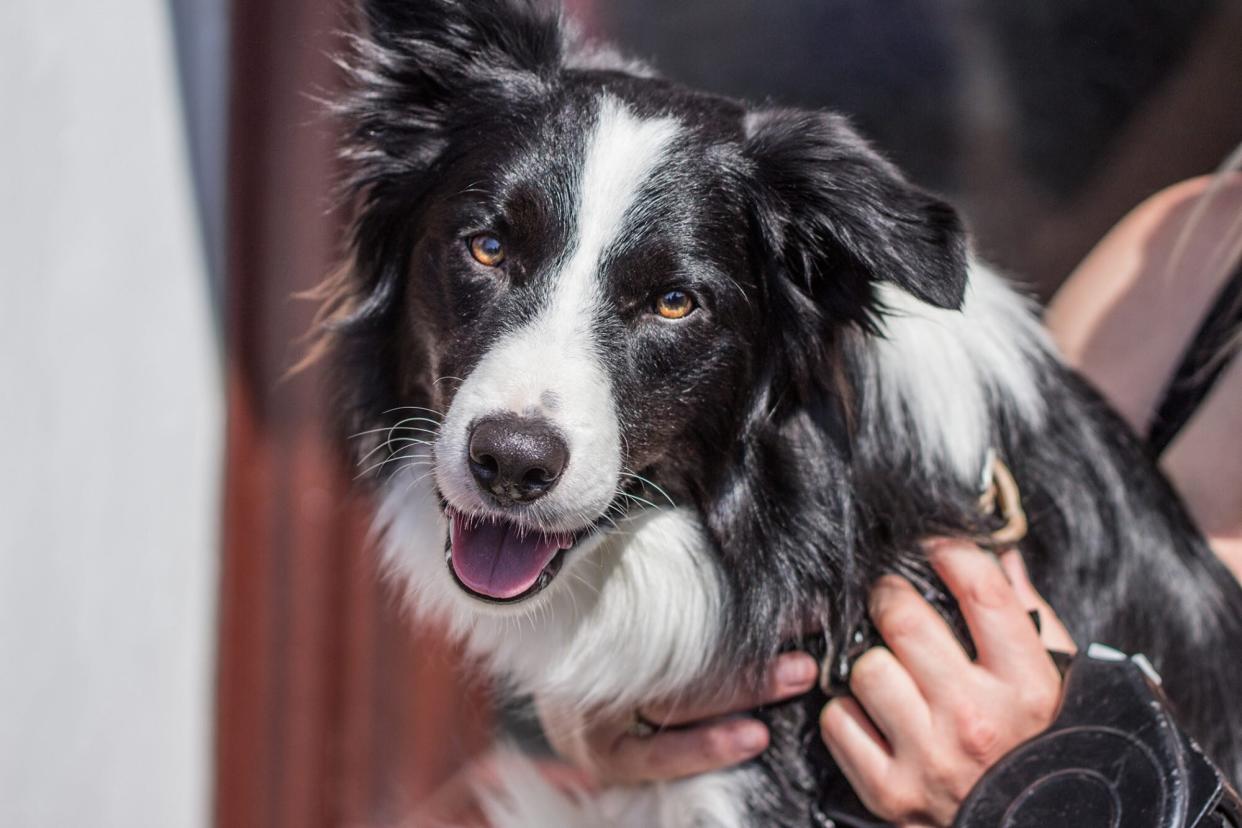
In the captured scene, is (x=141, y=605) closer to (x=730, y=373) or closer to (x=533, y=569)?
(x=533, y=569)

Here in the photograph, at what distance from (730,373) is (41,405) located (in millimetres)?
1712

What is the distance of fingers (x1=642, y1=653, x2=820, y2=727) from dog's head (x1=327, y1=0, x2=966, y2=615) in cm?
23

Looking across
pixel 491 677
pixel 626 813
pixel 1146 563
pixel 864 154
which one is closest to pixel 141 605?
pixel 491 677

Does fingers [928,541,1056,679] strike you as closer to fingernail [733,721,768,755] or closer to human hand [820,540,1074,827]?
human hand [820,540,1074,827]

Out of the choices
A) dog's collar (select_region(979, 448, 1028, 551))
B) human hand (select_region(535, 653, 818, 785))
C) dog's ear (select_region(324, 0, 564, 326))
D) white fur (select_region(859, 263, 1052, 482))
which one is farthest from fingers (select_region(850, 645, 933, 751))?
dog's ear (select_region(324, 0, 564, 326))

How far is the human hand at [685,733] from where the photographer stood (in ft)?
5.91

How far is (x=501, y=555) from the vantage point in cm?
166

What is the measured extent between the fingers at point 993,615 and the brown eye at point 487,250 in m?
0.88

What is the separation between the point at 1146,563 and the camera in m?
1.93

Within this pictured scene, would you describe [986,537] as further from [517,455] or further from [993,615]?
[517,455]

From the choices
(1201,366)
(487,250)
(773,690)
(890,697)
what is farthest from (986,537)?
(487,250)

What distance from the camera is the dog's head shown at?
153 centimetres

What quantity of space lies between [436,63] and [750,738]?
127 centimetres

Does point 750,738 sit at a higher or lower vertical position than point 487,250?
lower
